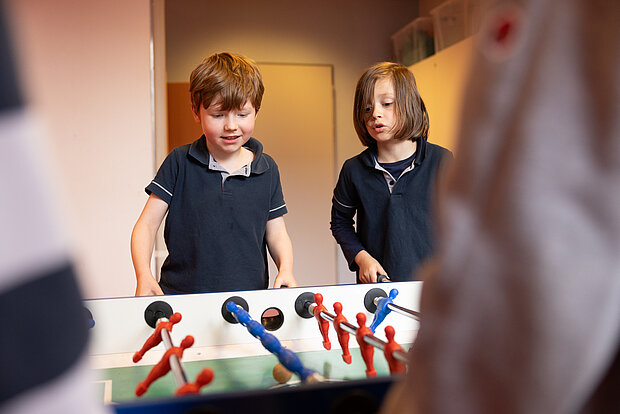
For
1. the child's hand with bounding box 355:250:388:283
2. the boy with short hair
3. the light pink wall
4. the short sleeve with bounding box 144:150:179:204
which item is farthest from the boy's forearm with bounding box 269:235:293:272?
the light pink wall

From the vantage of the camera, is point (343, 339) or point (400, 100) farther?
point (400, 100)

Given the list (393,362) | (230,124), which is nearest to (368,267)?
(230,124)

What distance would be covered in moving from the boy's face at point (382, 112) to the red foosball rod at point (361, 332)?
0.59 metres

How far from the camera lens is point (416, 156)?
146cm

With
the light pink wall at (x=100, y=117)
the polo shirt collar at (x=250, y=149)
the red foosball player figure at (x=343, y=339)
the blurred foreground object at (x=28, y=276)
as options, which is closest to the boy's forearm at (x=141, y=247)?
the polo shirt collar at (x=250, y=149)

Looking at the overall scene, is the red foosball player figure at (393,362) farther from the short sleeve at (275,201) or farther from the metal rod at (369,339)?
the short sleeve at (275,201)

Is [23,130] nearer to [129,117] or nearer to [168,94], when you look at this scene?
[129,117]

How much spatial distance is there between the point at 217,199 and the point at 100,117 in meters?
0.79

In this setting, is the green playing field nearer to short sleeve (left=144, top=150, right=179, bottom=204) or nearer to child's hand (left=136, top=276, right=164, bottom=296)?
child's hand (left=136, top=276, right=164, bottom=296)

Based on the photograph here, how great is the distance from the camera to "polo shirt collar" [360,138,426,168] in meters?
1.45

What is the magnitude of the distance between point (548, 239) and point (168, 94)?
2971mm

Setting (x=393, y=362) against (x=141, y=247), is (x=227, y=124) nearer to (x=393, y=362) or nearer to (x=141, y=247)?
(x=141, y=247)

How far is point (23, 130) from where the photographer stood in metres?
0.17

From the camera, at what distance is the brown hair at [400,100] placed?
143cm
